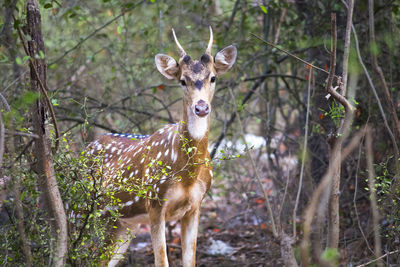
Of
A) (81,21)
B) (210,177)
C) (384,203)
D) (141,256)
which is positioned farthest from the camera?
(81,21)

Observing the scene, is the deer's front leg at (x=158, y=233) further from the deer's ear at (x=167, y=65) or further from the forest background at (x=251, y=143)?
the deer's ear at (x=167, y=65)

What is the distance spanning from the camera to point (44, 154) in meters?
3.99

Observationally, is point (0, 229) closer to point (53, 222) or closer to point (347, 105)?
point (53, 222)

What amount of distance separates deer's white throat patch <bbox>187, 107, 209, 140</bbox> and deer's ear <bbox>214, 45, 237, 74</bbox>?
0.78 meters

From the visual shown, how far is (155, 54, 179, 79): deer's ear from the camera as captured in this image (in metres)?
5.46

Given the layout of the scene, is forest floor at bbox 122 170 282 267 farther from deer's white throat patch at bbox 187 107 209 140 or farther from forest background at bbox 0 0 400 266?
deer's white throat patch at bbox 187 107 209 140

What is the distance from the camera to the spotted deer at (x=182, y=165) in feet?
16.5

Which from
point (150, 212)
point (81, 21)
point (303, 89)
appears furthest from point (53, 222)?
point (303, 89)

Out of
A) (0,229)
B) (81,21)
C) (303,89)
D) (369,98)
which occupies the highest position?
(81,21)

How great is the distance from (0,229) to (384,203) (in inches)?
137

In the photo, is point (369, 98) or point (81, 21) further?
point (81, 21)

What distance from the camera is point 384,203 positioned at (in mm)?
4953

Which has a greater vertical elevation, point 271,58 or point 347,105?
point 271,58

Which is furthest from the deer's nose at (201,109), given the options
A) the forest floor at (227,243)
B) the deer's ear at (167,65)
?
the forest floor at (227,243)
